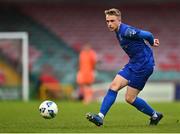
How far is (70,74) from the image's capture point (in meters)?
29.6

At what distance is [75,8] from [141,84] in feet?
64.8

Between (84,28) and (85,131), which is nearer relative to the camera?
(85,131)

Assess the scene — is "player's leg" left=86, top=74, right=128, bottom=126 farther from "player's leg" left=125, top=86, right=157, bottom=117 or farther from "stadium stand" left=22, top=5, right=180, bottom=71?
"stadium stand" left=22, top=5, right=180, bottom=71

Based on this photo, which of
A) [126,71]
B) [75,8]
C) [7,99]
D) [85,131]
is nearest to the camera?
[85,131]

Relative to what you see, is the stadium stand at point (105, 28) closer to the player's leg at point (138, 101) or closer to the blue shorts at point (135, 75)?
the player's leg at point (138, 101)

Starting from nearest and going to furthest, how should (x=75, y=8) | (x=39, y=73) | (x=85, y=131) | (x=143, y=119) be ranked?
(x=85, y=131)
(x=143, y=119)
(x=39, y=73)
(x=75, y=8)

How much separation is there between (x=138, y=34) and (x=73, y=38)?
62.7ft

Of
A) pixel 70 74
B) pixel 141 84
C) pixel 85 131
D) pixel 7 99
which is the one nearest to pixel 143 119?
pixel 141 84

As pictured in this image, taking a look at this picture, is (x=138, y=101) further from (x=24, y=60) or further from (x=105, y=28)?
(x=105, y=28)

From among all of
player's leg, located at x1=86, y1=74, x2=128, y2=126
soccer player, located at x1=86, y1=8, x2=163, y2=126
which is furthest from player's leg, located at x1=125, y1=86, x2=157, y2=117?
player's leg, located at x1=86, y1=74, x2=128, y2=126

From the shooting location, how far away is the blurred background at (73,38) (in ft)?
92.8

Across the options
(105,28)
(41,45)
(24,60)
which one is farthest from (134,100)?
(105,28)

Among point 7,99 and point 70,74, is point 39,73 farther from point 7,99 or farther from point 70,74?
point 7,99

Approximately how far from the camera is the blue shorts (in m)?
12.1
